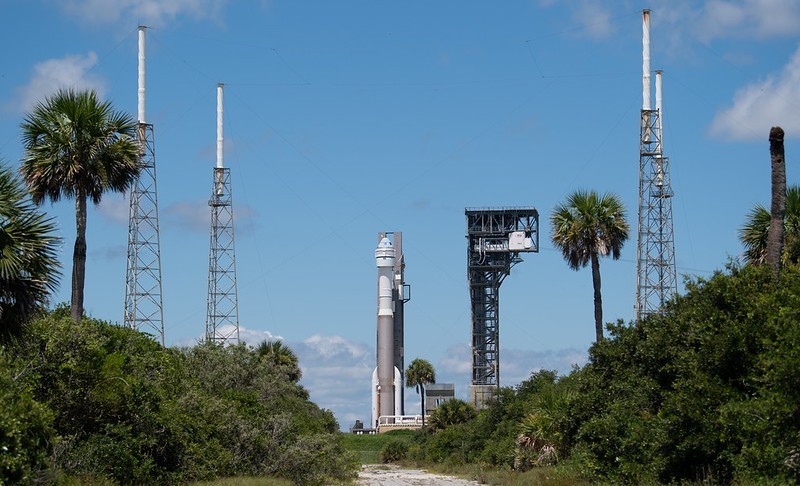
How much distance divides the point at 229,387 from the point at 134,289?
10.6 meters

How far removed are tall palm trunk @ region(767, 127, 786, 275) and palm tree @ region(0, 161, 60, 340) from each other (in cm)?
1750

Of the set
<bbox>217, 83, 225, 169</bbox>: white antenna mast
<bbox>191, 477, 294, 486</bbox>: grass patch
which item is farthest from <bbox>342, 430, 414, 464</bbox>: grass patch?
<bbox>191, 477, 294, 486</bbox>: grass patch

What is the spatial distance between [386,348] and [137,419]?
82.8m

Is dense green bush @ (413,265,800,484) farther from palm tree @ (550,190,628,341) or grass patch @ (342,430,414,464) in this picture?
grass patch @ (342,430,414,464)

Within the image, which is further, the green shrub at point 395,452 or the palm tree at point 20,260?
the green shrub at point 395,452

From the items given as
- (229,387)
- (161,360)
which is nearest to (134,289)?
(229,387)

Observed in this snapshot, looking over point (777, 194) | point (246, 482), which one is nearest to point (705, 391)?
point (777, 194)

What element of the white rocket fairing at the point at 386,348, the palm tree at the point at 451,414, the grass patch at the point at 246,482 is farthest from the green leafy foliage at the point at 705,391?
the white rocket fairing at the point at 386,348

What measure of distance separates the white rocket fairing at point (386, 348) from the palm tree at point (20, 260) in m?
89.3

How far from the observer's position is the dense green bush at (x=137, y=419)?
23594 millimetres

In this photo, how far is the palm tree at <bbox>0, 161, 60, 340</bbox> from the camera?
62.0ft

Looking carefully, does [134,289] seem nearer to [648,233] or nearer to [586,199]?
[586,199]

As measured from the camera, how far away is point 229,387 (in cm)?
4378

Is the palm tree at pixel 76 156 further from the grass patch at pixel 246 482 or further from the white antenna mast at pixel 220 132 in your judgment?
the white antenna mast at pixel 220 132
